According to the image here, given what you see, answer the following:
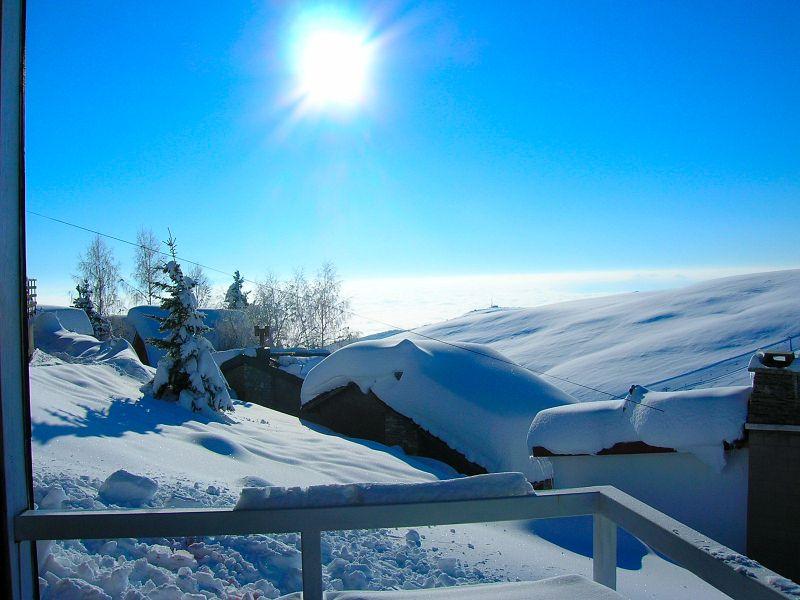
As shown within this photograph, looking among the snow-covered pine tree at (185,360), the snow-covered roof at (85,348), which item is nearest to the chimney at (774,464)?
the snow-covered pine tree at (185,360)

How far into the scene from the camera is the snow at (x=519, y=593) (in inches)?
74.5

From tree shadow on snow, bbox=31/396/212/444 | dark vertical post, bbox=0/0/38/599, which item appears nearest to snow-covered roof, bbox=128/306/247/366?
tree shadow on snow, bbox=31/396/212/444

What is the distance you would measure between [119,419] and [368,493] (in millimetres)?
9357

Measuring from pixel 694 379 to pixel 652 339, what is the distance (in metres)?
9.08

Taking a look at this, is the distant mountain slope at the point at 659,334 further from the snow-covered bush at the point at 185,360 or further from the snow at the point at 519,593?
the snow at the point at 519,593

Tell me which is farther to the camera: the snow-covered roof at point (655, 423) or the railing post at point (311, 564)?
the snow-covered roof at point (655, 423)

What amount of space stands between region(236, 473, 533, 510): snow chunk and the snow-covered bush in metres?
12.2

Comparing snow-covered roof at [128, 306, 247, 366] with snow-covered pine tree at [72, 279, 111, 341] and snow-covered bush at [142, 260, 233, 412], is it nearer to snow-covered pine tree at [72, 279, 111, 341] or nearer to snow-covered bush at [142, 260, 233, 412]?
snow-covered pine tree at [72, 279, 111, 341]

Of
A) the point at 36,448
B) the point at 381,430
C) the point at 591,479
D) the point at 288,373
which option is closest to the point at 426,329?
the point at 288,373

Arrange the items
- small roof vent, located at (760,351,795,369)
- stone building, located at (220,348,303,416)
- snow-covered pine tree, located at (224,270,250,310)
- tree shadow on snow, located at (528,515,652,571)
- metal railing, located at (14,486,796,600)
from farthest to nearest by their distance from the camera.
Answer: snow-covered pine tree, located at (224,270,250,310), stone building, located at (220,348,303,416), small roof vent, located at (760,351,795,369), tree shadow on snow, located at (528,515,652,571), metal railing, located at (14,486,796,600)

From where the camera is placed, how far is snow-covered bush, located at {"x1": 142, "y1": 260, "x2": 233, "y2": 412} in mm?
13198

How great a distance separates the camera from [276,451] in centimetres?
1035

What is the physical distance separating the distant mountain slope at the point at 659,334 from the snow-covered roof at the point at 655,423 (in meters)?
15.1

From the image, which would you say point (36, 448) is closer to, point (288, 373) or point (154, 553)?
point (154, 553)
